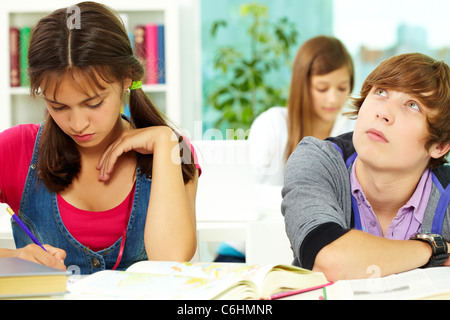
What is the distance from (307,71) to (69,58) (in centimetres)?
166

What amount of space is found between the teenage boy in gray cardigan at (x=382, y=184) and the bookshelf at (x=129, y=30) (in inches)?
79.3

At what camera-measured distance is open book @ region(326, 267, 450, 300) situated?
81 centimetres

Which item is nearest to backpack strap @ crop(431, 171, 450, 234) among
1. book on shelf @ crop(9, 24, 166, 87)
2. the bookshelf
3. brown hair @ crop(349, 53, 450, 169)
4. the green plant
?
brown hair @ crop(349, 53, 450, 169)

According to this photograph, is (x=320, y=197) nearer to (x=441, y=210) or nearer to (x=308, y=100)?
(x=441, y=210)

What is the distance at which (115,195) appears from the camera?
1.35 metres

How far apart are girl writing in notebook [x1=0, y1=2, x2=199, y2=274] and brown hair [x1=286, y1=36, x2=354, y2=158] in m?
1.32

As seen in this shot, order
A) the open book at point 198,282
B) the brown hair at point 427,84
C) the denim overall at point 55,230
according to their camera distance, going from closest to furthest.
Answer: the open book at point 198,282
the brown hair at point 427,84
the denim overall at point 55,230

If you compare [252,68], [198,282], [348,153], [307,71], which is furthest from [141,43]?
[198,282]

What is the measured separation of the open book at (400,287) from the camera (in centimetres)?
81

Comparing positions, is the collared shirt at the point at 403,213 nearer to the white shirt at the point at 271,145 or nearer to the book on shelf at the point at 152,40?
the white shirt at the point at 271,145

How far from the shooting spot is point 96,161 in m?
1.35

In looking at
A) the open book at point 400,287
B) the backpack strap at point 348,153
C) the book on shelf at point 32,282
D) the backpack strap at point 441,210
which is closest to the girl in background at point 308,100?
the backpack strap at point 348,153

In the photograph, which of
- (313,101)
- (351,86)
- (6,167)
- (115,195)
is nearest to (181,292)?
(115,195)

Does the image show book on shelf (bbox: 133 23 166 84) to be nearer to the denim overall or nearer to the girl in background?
the girl in background
